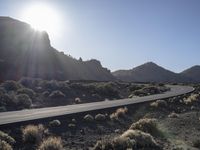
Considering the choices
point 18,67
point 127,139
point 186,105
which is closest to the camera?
point 127,139

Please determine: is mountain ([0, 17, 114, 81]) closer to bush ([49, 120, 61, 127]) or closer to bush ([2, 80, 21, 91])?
bush ([2, 80, 21, 91])

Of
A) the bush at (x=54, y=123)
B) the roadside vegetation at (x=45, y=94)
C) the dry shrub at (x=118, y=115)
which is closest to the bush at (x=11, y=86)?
the roadside vegetation at (x=45, y=94)

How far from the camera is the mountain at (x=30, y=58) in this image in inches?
4281

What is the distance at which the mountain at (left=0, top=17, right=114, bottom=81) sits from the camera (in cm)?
10875

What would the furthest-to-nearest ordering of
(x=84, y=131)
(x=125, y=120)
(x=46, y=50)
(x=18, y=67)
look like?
(x=46, y=50)
(x=18, y=67)
(x=125, y=120)
(x=84, y=131)

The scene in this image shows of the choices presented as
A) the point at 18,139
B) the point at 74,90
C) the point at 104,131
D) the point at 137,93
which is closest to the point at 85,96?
the point at 74,90

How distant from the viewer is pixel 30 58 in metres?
123

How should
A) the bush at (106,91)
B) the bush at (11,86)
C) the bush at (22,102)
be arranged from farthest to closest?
the bush at (106,91) → the bush at (11,86) → the bush at (22,102)

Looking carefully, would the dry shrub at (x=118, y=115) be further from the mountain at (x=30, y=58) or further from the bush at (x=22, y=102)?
the mountain at (x=30, y=58)

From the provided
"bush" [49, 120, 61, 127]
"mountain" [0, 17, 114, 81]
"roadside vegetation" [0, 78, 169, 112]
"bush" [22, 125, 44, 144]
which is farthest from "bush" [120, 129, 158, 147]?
"mountain" [0, 17, 114, 81]

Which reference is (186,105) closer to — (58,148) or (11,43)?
(58,148)

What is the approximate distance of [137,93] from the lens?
7094 cm

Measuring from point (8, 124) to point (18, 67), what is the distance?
8933 centimetres

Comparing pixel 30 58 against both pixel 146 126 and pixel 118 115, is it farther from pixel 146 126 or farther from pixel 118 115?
pixel 146 126
